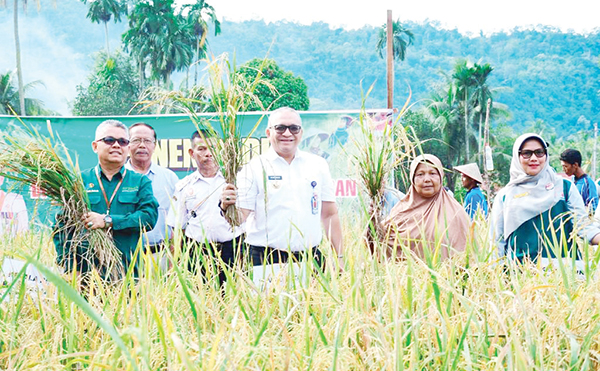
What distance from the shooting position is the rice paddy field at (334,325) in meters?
1.53

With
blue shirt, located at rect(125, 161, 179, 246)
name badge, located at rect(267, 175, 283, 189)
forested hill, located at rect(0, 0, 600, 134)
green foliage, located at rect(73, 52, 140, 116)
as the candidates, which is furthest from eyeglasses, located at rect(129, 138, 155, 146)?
forested hill, located at rect(0, 0, 600, 134)

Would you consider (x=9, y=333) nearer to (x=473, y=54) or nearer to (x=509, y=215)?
(x=509, y=215)

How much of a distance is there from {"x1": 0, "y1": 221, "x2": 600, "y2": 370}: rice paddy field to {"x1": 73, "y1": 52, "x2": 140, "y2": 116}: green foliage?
120 feet

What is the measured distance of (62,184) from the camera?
96.0 inches

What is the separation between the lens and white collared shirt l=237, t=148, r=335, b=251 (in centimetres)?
294

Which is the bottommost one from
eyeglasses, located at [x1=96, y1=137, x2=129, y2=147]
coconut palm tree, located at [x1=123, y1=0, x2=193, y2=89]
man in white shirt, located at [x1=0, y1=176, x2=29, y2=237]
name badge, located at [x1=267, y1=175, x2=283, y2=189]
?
man in white shirt, located at [x1=0, y1=176, x2=29, y2=237]

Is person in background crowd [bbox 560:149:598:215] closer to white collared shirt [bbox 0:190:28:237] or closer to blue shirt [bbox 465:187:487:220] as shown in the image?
blue shirt [bbox 465:187:487:220]

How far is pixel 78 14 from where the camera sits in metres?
89.4

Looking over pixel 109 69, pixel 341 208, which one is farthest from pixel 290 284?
pixel 109 69

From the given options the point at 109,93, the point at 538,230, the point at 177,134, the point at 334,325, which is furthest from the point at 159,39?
the point at 334,325

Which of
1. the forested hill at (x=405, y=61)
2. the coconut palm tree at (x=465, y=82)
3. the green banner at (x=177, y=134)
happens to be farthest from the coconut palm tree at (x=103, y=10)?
the green banner at (x=177, y=134)

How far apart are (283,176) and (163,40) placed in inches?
1575

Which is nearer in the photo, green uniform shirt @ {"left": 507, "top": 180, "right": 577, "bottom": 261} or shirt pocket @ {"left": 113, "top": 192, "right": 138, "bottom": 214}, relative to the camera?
shirt pocket @ {"left": 113, "top": 192, "right": 138, "bottom": 214}

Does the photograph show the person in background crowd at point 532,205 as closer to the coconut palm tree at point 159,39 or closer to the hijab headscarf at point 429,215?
the hijab headscarf at point 429,215
